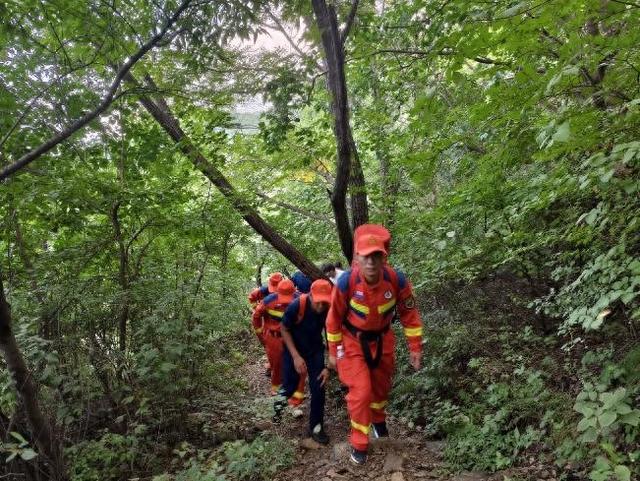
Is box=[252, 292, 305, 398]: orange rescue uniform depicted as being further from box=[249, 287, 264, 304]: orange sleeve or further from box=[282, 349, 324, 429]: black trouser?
box=[249, 287, 264, 304]: orange sleeve

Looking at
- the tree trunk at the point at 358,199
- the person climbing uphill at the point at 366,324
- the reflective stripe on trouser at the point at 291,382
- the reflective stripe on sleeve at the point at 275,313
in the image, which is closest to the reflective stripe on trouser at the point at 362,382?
the person climbing uphill at the point at 366,324

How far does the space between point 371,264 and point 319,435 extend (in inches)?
92.1

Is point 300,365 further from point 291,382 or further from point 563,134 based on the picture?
point 563,134

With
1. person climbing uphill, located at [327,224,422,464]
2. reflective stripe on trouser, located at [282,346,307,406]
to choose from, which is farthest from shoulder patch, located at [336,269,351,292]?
reflective stripe on trouser, located at [282,346,307,406]

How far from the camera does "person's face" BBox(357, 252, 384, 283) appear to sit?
416 centimetres

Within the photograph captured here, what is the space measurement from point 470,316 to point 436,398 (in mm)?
1726

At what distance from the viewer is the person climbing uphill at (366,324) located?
14.1 feet

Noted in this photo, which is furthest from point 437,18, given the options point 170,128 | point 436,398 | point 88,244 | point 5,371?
point 5,371

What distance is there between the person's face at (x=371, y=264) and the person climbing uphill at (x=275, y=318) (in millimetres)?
2669

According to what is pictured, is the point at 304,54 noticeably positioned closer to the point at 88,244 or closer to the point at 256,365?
the point at 88,244

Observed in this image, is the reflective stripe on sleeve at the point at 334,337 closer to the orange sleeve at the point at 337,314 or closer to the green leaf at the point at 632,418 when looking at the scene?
the orange sleeve at the point at 337,314

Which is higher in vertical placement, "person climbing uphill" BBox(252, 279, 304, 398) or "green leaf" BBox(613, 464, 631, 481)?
"person climbing uphill" BBox(252, 279, 304, 398)

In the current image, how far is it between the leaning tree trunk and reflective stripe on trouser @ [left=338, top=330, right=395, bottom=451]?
2.64 meters

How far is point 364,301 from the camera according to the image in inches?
173
